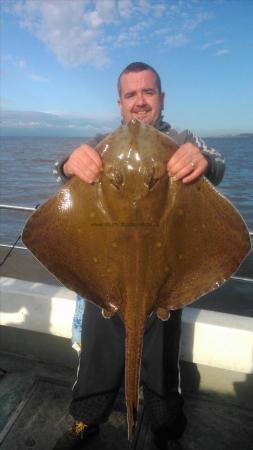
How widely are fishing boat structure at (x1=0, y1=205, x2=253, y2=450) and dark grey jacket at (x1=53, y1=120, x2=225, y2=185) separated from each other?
1.38 m

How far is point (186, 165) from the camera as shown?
6.23ft

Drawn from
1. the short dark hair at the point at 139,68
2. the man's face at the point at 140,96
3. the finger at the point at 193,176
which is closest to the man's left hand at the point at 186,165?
the finger at the point at 193,176

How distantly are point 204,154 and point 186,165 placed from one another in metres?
0.51

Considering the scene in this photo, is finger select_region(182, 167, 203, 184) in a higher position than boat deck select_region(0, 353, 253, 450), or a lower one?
higher

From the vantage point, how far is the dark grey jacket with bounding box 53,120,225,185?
96.7 inches

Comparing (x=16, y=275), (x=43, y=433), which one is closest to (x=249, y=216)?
(x=16, y=275)

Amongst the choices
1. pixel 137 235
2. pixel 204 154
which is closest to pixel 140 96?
pixel 204 154

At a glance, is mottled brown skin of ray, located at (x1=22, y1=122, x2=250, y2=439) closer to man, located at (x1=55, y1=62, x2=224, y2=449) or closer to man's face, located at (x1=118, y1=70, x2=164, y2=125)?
man, located at (x1=55, y1=62, x2=224, y2=449)

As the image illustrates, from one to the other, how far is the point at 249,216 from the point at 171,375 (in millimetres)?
11439

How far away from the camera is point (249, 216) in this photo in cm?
1343

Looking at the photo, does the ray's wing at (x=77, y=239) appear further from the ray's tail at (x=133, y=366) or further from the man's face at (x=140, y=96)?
the man's face at (x=140, y=96)

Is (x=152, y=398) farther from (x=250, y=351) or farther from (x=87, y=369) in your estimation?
(x=250, y=351)

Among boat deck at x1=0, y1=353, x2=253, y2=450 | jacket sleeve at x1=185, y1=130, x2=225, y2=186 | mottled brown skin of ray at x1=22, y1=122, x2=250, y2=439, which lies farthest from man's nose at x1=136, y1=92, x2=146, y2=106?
boat deck at x1=0, y1=353, x2=253, y2=450

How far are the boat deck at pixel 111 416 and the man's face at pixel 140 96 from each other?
236 cm
